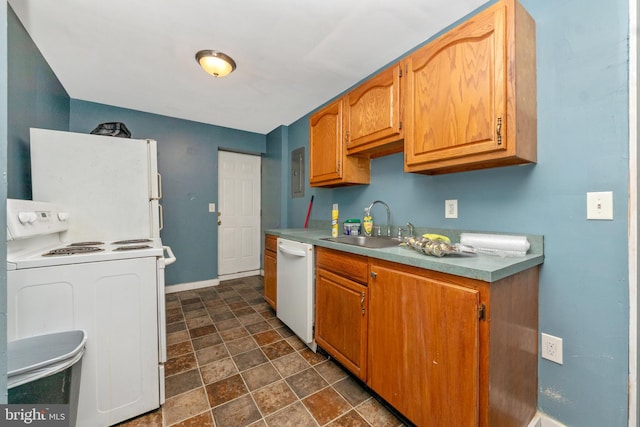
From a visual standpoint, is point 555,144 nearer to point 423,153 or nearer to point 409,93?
point 423,153

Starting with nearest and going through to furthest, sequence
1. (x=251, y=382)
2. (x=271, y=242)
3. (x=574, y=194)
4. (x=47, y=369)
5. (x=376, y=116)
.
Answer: (x=47, y=369), (x=574, y=194), (x=251, y=382), (x=376, y=116), (x=271, y=242)

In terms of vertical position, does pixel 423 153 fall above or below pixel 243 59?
below

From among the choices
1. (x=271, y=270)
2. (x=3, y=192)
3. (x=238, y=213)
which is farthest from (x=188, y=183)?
(x=3, y=192)

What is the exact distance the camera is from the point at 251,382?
5.27 feet

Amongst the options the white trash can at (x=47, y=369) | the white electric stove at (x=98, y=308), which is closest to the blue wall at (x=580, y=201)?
the white electric stove at (x=98, y=308)

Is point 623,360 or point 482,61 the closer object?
point 623,360

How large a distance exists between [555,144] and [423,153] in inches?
23.4

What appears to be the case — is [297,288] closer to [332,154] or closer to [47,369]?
[332,154]

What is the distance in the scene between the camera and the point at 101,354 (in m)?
1.22

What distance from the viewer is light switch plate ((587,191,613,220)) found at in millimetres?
1062

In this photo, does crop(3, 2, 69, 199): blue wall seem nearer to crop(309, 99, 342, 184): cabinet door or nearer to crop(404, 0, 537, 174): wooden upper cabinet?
crop(309, 99, 342, 184): cabinet door

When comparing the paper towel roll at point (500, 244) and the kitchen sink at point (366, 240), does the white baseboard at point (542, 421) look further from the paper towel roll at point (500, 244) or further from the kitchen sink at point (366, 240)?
the kitchen sink at point (366, 240)

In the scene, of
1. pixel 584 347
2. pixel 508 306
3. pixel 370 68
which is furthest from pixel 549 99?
pixel 370 68

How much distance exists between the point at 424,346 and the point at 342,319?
610 millimetres
